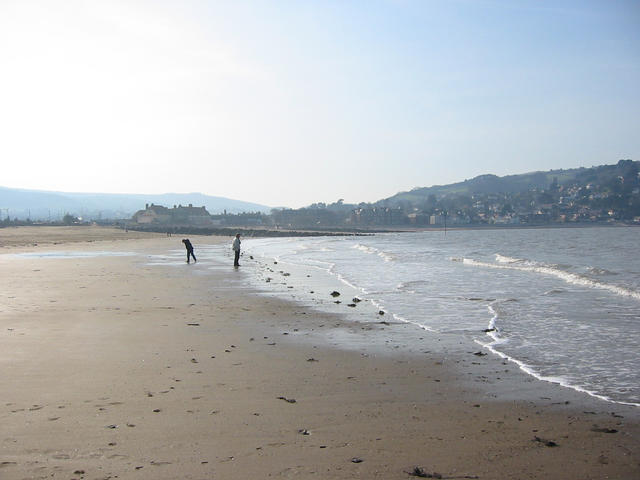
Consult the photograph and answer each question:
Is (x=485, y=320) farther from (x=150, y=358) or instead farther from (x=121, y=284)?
(x=121, y=284)

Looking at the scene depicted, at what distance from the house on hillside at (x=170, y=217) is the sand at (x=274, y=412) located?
532 ft

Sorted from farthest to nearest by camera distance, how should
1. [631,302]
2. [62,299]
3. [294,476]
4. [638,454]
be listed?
[631,302]
[62,299]
[638,454]
[294,476]

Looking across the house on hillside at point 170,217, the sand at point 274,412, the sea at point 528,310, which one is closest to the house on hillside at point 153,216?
the house on hillside at point 170,217

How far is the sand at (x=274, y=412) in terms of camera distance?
4.42 m

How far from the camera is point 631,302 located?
620 inches

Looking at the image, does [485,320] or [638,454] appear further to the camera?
[485,320]

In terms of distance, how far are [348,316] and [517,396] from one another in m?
6.49

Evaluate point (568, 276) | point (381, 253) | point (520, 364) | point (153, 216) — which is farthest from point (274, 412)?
point (153, 216)

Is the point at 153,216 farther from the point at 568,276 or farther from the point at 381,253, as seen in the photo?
the point at 568,276

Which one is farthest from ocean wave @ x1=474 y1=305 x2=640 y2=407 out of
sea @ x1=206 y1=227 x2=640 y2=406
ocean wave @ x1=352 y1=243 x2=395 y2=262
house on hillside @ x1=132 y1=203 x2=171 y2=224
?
house on hillside @ x1=132 y1=203 x2=171 y2=224

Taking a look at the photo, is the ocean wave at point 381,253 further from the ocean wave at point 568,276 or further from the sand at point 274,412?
the sand at point 274,412

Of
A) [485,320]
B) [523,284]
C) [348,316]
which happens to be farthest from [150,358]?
[523,284]

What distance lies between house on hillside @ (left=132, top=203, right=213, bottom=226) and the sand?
162 meters

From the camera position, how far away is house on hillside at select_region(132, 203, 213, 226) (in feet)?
556
